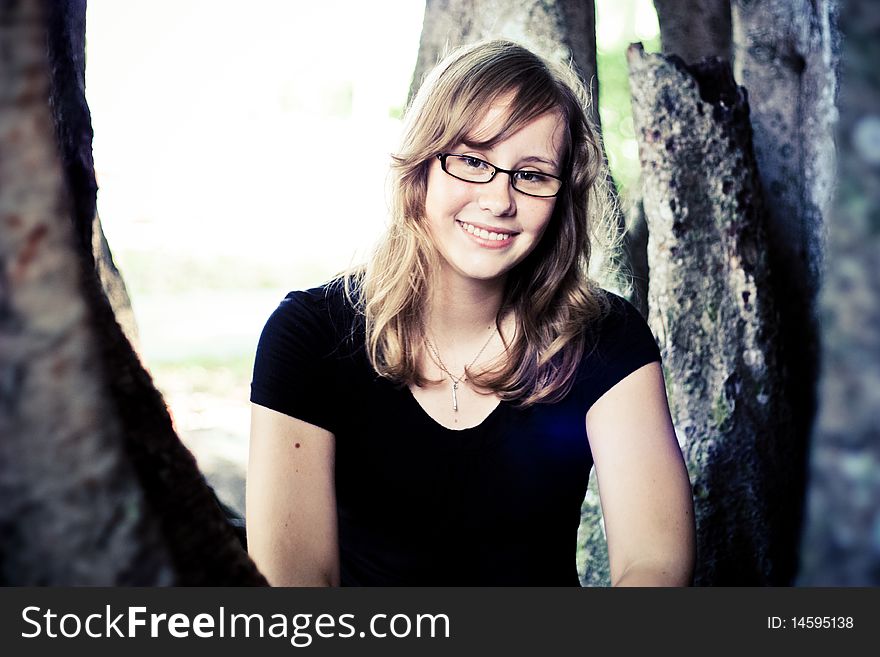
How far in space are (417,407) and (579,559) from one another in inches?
53.3

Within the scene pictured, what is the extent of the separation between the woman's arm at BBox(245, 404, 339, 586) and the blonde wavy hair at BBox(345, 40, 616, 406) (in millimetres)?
259

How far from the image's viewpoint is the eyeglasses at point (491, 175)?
1.92m

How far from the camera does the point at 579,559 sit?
3.08 m

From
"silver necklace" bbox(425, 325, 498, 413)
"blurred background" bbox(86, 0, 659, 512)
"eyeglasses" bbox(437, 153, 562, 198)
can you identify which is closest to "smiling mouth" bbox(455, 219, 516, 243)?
"eyeglasses" bbox(437, 153, 562, 198)

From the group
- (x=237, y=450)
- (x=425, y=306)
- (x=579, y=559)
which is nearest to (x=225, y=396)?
(x=237, y=450)

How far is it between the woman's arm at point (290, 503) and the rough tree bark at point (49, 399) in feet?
2.67

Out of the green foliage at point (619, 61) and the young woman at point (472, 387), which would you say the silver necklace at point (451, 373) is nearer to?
the young woman at point (472, 387)

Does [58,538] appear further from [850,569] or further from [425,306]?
[425,306]

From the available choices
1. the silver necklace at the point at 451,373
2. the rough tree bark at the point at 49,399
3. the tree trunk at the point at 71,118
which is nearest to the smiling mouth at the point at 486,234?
the silver necklace at the point at 451,373

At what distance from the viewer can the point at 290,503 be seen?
6.00 ft

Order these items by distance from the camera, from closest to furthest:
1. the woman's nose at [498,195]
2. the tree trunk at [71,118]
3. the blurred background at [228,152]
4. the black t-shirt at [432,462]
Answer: the tree trunk at [71,118] → the woman's nose at [498,195] → the black t-shirt at [432,462] → the blurred background at [228,152]

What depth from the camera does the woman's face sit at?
191 centimetres

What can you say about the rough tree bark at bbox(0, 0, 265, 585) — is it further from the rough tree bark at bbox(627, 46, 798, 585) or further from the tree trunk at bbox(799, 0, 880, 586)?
the rough tree bark at bbox(627, 46, 798, 585)

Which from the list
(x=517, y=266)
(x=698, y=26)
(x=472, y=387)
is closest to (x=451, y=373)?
(x=472, y=387)
